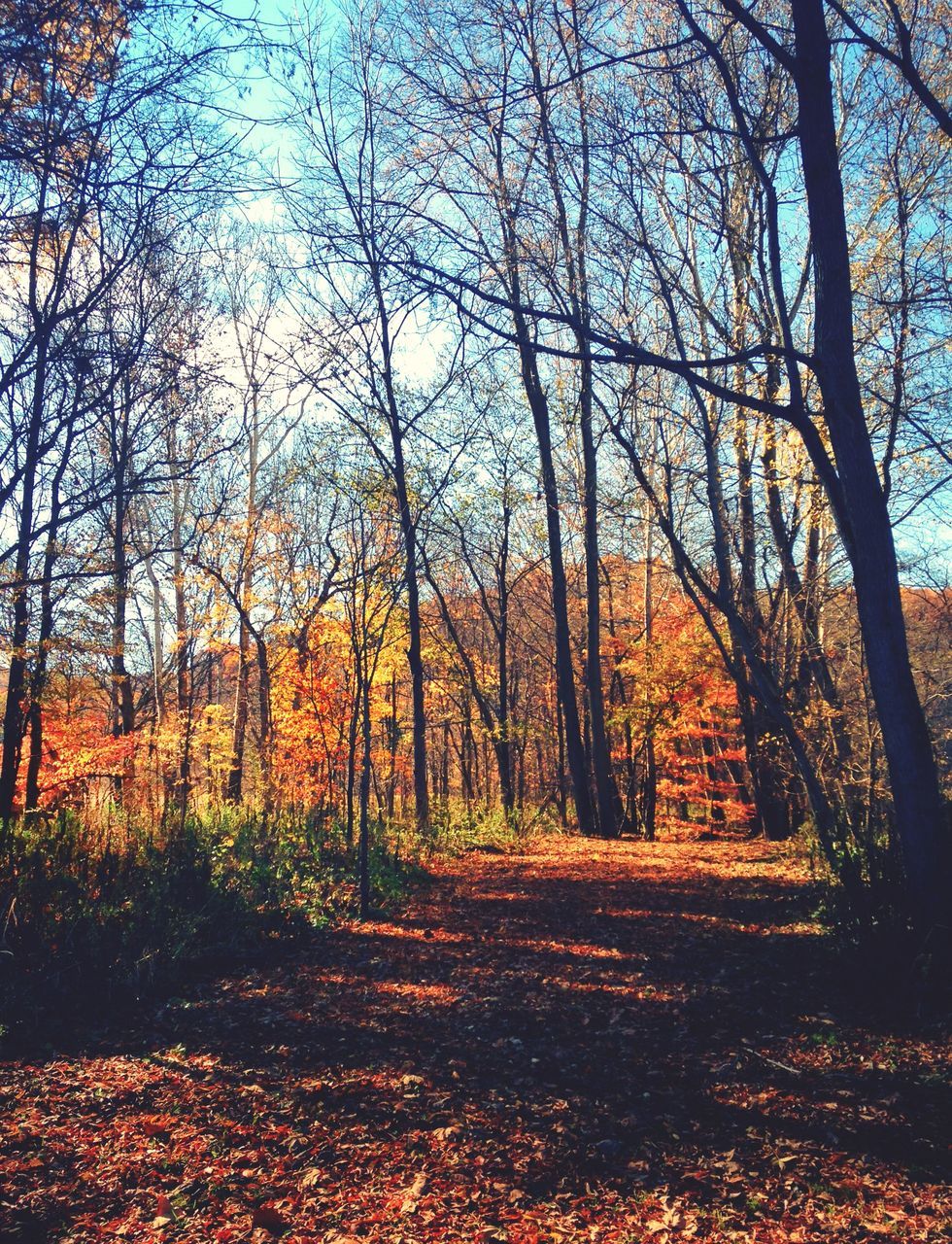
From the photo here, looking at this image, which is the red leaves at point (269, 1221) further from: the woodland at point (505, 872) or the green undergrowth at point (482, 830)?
the green undergrowth at point (482, 830)

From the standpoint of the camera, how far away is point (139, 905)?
5.50 meters

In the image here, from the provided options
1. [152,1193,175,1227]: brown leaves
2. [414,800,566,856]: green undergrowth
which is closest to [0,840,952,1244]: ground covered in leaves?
[152,1193,175,1227]: brown leaves

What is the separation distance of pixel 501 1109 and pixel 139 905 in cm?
336

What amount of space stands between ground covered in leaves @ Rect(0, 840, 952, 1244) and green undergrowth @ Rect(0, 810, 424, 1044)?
1.26 feet

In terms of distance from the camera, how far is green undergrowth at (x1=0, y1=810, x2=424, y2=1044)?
468 centimetres

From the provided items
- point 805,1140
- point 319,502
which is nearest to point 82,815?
point 805,1140

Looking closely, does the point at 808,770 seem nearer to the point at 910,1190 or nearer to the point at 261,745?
the point at 910,1190

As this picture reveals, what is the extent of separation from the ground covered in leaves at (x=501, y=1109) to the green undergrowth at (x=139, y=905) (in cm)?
39

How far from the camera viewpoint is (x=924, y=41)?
726cm

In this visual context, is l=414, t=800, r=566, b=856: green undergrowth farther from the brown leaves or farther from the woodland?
Result: the brown leaves

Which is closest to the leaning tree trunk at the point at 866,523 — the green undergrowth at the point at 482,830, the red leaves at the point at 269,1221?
the red leaves at the point at 269,1221

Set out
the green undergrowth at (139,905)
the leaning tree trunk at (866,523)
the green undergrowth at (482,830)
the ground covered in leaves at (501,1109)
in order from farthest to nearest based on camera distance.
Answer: the green undergrowth at (482,830)
the green undergrowth at (139,905)
the leaning tree trunk at (866,523)
the ground covered in leaves at (501,1109)

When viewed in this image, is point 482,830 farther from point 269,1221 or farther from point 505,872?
point 269,1221

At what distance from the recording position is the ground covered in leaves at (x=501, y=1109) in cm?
262
